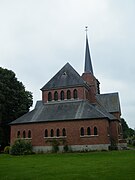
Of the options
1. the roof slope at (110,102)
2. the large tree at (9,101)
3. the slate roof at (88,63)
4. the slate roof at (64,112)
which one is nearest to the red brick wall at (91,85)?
the slate roof at (88,63)

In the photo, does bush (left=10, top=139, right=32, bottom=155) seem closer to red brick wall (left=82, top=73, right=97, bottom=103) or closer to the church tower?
red brick wall (left=82, top=73, right=97, bottom=103)

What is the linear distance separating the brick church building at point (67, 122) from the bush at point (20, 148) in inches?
111

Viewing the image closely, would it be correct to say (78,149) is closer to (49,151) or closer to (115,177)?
(49,151)

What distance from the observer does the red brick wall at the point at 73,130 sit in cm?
3941

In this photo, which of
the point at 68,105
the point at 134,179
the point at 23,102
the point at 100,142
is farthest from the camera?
the point at 23,102

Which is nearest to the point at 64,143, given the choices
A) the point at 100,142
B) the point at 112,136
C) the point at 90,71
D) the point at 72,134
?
the point at 72,134

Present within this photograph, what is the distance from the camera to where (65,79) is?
158 feet

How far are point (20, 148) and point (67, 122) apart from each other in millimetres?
8533

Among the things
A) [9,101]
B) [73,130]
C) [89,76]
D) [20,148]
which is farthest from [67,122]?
[89,76]

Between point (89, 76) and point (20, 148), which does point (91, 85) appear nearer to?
point (89, 76)

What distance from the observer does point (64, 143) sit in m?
40.6

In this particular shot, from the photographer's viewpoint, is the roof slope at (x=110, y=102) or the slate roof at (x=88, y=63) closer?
the roof slope at (x=110, y=102)

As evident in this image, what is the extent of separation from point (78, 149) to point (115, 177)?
1022 inches

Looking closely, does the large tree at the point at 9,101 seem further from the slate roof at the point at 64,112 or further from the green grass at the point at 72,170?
the green grass at the point at 72,170
